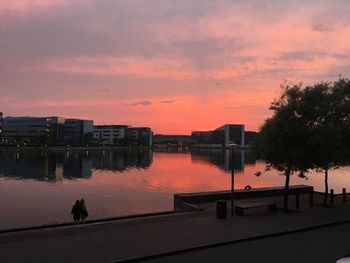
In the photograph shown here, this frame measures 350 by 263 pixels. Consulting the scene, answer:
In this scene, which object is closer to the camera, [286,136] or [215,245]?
[215,245]

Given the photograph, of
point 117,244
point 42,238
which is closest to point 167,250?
point 117,244

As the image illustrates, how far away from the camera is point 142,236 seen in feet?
53.0

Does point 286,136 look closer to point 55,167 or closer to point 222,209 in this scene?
point 222,209

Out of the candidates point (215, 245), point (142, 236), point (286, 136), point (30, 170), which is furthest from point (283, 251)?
point (30, 170)

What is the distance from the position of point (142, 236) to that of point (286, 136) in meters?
11.5

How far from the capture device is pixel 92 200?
42781 millimetres

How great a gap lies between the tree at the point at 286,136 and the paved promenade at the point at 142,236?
3.29 metres

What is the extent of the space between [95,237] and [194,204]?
454 inches

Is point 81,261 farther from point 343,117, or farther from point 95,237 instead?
point 343,117

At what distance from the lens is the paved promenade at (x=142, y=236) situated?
1340 cm

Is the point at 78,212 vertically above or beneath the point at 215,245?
beneath

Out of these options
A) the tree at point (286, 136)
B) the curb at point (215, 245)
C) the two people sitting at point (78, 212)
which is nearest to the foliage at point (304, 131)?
the tree at point (286, 136)

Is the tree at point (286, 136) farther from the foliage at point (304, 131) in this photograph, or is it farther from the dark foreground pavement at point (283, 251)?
the dark foreground pavement at point (283, 251)

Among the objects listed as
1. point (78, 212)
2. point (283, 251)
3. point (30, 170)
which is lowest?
point (30, 170)
